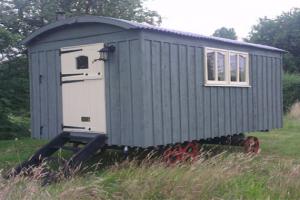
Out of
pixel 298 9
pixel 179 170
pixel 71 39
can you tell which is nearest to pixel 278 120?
pixel 71 39

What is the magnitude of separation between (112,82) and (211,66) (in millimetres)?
2320

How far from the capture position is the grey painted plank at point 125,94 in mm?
8125

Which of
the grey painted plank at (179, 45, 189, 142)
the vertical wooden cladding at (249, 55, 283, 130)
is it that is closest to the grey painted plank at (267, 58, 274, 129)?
the vertical wooden cladding at (249, 55, 283, 130)

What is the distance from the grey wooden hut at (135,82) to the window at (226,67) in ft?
0.07

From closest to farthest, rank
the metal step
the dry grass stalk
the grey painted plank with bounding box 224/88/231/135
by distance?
the metal step → the grey painted plank with bounding box 224/88/231/135 → the dry grass stalk

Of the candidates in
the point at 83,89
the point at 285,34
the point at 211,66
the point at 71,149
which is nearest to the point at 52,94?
the point at 83,89

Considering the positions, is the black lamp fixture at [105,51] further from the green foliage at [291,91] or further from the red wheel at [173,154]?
the green foliage at [291,91]

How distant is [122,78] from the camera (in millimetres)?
8227

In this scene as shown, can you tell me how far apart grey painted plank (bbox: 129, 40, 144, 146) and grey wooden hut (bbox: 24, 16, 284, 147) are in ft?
0.06

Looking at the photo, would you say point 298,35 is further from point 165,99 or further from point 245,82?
point 165,99

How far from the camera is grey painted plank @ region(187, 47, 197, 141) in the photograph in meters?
8.95

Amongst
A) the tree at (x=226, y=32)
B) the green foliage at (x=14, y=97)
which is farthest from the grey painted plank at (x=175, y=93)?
the tree at (x=226, y=32)

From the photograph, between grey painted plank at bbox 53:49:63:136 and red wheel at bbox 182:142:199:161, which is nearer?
red wheel at bbox 182:142:199:161

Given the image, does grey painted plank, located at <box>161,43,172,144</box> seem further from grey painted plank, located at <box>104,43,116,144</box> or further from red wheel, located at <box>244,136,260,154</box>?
red wheel, located at <box>244,136,260,154</box>
